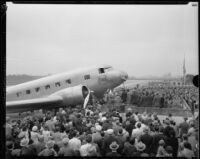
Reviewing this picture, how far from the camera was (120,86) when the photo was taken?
28.0 feet

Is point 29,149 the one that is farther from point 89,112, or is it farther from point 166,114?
point 166,114

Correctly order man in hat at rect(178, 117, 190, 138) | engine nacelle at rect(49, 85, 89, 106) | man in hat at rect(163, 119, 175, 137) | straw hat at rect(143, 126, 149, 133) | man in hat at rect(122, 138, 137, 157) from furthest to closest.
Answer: engine nacelle at rect(49, 85, 89, 106) → man in hat at rect(178, 117, 190, 138) → man in hat at rect(163, 119, 175, 137) → straw hat at rect(143, 126, 149, 133) → man in hat at rect(122, 138, 137, 157)

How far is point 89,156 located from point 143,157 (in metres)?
1.23

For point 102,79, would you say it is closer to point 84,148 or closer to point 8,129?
point 8,129

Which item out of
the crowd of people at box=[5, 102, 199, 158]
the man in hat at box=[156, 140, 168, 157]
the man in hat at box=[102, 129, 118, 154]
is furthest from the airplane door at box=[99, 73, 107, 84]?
the man in hat at box=[156, 140, 168, 157]

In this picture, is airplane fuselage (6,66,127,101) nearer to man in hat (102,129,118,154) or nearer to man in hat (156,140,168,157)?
man in hat (102,129,118,154)

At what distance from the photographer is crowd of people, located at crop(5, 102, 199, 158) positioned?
5957 millimetres

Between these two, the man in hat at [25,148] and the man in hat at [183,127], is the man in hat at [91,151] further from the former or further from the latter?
the man in hat at [183,127]

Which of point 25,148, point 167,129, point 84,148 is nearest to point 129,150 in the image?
point 84,148

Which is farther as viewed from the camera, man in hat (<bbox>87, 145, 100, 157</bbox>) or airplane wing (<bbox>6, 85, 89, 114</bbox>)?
airplane wing (<bbox>6, 85, 89, 114</bbox>)

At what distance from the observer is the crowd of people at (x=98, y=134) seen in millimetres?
5957

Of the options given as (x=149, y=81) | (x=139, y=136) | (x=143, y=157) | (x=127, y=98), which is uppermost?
(x=149, y=81)

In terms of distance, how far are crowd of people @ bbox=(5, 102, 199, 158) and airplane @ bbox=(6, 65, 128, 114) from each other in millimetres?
339
